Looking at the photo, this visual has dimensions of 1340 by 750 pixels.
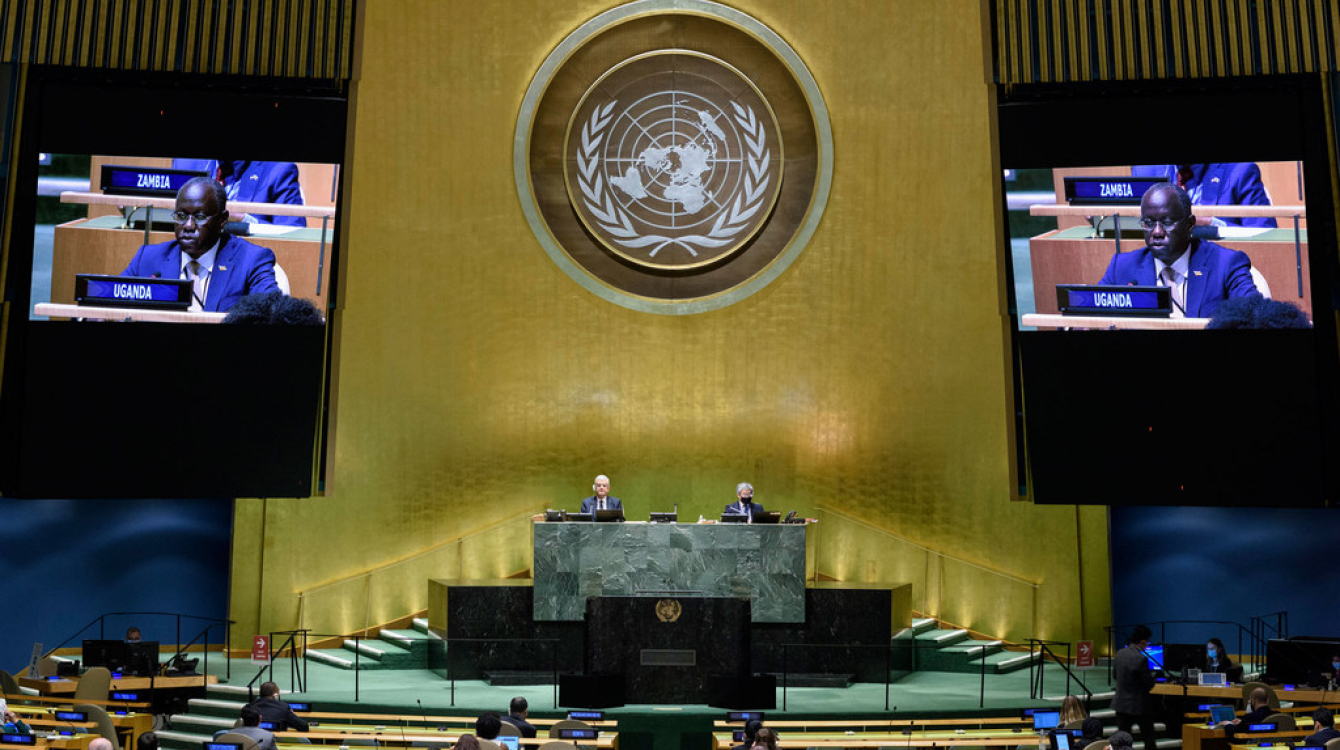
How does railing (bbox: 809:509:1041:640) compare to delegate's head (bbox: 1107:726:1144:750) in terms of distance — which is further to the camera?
railing (bbox: 809:509:1041:640)

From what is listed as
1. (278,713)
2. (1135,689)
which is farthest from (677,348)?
(278,713)

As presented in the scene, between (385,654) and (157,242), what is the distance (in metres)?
4.29

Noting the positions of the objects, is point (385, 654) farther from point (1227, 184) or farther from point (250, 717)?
point (1227, 184)

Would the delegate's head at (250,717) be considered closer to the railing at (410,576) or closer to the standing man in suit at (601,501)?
the standing man in suit at (601,501)

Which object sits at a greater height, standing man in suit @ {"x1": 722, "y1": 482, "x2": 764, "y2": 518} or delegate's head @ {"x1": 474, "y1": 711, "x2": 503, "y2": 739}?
standing man in suit @ {"x1": 722, "y1": 482, "x2": 764, "y2": 518}

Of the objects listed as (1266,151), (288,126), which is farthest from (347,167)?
(1266,151)

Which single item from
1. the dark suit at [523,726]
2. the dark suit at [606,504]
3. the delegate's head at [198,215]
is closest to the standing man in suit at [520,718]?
the dark suit at [523,726]

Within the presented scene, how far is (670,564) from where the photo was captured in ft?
42.4

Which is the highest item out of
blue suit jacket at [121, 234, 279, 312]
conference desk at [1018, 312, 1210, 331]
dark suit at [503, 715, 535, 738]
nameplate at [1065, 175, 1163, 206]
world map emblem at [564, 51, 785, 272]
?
world map emblem at [564, 51, 785, 272]

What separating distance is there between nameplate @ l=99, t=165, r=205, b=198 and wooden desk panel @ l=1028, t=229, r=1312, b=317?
7.70 m

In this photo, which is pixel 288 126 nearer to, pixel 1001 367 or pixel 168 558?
pixel 168 558

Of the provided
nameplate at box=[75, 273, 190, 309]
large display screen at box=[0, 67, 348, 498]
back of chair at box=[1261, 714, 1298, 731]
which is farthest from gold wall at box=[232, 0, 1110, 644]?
back of chair at box=[1261, 714, 1298, 731]

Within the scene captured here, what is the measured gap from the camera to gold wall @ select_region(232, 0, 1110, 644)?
14680mm

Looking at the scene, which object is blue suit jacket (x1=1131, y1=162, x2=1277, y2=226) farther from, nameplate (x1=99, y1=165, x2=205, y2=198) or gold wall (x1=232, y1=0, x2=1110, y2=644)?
nameplate (x1=99, y1=165, x2=205, y2=198)
